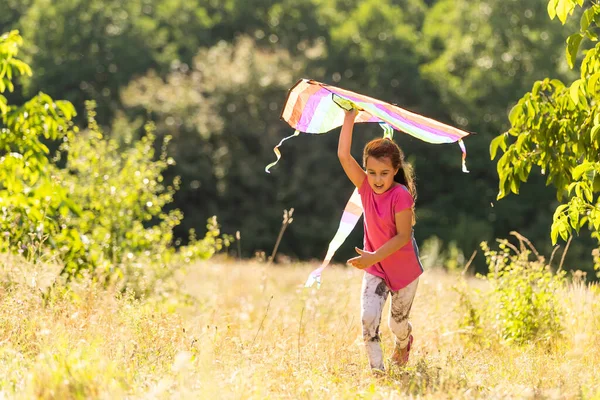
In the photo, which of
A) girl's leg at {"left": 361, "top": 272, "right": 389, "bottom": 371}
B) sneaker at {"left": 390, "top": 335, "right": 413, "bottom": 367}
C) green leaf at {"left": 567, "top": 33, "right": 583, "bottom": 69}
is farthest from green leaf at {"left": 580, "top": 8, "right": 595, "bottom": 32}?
sneaker at {"left": 390, "top": 335, "right": 413, "bottom": 367}

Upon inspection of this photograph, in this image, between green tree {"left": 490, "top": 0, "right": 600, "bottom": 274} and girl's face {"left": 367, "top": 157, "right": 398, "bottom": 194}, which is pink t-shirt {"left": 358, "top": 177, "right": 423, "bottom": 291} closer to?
girl's face {"left": 367, "top": 157, "right": 398, "bottom": 194}

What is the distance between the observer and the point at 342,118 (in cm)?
679

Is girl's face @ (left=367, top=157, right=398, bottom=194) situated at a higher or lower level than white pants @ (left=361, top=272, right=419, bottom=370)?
higher

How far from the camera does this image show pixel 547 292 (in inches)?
312

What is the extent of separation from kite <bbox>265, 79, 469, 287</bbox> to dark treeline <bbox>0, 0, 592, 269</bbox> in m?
27.6

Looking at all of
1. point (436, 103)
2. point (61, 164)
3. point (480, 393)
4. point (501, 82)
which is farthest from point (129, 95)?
point (480, 393)

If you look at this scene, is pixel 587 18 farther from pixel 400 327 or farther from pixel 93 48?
pixel 93 48

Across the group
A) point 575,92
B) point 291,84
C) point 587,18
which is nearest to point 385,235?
point 575,92

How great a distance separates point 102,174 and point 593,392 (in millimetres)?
7438

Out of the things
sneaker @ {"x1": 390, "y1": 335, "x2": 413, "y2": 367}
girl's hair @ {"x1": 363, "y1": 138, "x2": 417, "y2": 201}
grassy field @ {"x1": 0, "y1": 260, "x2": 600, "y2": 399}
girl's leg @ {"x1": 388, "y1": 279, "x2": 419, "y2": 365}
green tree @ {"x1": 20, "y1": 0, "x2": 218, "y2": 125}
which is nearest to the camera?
grassy field @ {"x1": 0, "y1": 260, "x2": 600, "y2": 399}

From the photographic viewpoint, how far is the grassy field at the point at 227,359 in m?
4.75

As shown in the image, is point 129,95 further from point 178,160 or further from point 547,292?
point 547,292

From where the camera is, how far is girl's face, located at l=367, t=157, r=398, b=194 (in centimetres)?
599

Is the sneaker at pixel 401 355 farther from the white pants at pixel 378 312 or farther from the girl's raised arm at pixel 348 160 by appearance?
the girl's raised arm at pixel 348 160
